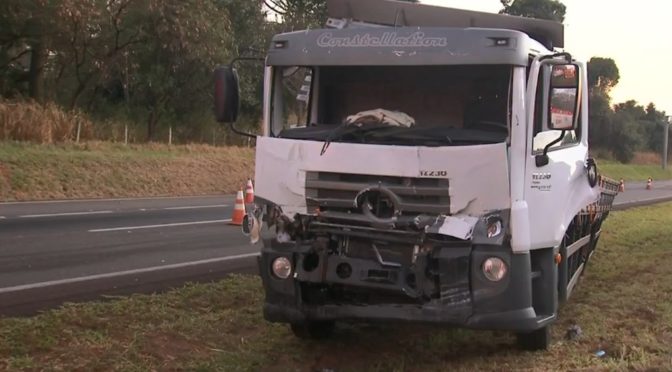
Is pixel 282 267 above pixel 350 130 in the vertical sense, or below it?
below

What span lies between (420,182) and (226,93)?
1.91 m

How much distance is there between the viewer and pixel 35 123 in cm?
2408

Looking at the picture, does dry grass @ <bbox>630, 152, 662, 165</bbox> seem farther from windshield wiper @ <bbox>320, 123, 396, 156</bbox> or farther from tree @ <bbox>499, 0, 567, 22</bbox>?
windshield wiper @ <bbox>320, 123, 396, 156</bbox>

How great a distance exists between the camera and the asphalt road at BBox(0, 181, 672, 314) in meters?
8.06

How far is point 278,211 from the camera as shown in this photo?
560 centimetres

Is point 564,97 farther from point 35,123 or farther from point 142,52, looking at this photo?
point 142,52

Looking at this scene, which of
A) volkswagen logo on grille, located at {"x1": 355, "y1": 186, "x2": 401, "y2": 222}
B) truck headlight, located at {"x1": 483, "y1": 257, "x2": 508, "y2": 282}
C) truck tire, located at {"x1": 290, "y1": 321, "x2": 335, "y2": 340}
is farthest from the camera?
truck tire, located at {"x1": 290, "y1": 321, "x2": 335, "y2": 340}


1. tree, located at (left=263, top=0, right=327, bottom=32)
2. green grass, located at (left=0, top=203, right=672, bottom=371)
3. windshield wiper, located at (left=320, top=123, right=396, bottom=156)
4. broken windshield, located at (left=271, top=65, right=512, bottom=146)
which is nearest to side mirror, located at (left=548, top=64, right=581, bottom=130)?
broken windshield, located at (left=271, top=65, right=512, bottom=146)

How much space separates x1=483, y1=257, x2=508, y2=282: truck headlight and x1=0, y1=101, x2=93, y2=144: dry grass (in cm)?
2139

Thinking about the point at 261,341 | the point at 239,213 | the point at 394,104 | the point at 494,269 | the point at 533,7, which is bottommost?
the point at 261,341

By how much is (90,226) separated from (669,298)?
9.94m

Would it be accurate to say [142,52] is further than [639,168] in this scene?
No

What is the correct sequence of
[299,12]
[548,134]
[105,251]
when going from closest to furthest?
[548,134], [105,251], [299,12]

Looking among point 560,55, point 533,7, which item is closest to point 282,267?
point 560,55
